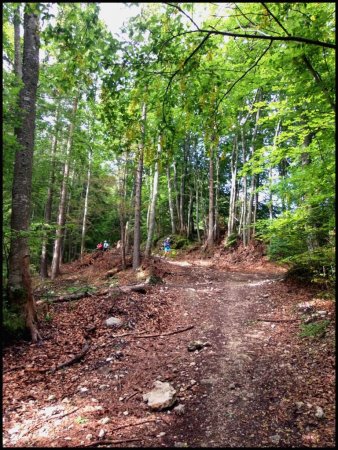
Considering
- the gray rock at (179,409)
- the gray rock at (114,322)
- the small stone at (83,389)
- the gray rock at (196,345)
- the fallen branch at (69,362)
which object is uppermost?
the gray rock at (114,322)

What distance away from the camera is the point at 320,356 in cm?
473

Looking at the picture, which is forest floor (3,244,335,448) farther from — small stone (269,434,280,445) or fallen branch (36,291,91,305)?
fallen branch (36,291,91,305)

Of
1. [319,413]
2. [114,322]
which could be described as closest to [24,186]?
[114,322]

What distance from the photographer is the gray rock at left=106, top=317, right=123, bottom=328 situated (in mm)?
6960

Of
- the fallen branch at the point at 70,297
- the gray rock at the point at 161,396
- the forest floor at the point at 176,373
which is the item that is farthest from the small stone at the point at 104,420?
the fallen branch at the point at 70,297

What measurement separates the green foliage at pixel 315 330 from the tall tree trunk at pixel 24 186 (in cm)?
555

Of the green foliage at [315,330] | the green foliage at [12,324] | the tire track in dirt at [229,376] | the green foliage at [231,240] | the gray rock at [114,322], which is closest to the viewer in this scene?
the tire track in dirt at [229,376]

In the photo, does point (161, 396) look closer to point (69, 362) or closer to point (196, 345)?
point (196, 345)

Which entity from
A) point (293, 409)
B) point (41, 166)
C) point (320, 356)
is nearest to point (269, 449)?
point (293, 409)

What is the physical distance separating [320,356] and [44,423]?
13.8 feet

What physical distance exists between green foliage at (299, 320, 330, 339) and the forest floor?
0.05 meters

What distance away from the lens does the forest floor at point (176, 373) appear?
11.2ft

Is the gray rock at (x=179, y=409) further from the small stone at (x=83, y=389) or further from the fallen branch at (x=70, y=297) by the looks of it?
the fallen branch at (x=70, y=297)

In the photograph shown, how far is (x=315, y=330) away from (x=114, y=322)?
14.4 ft
